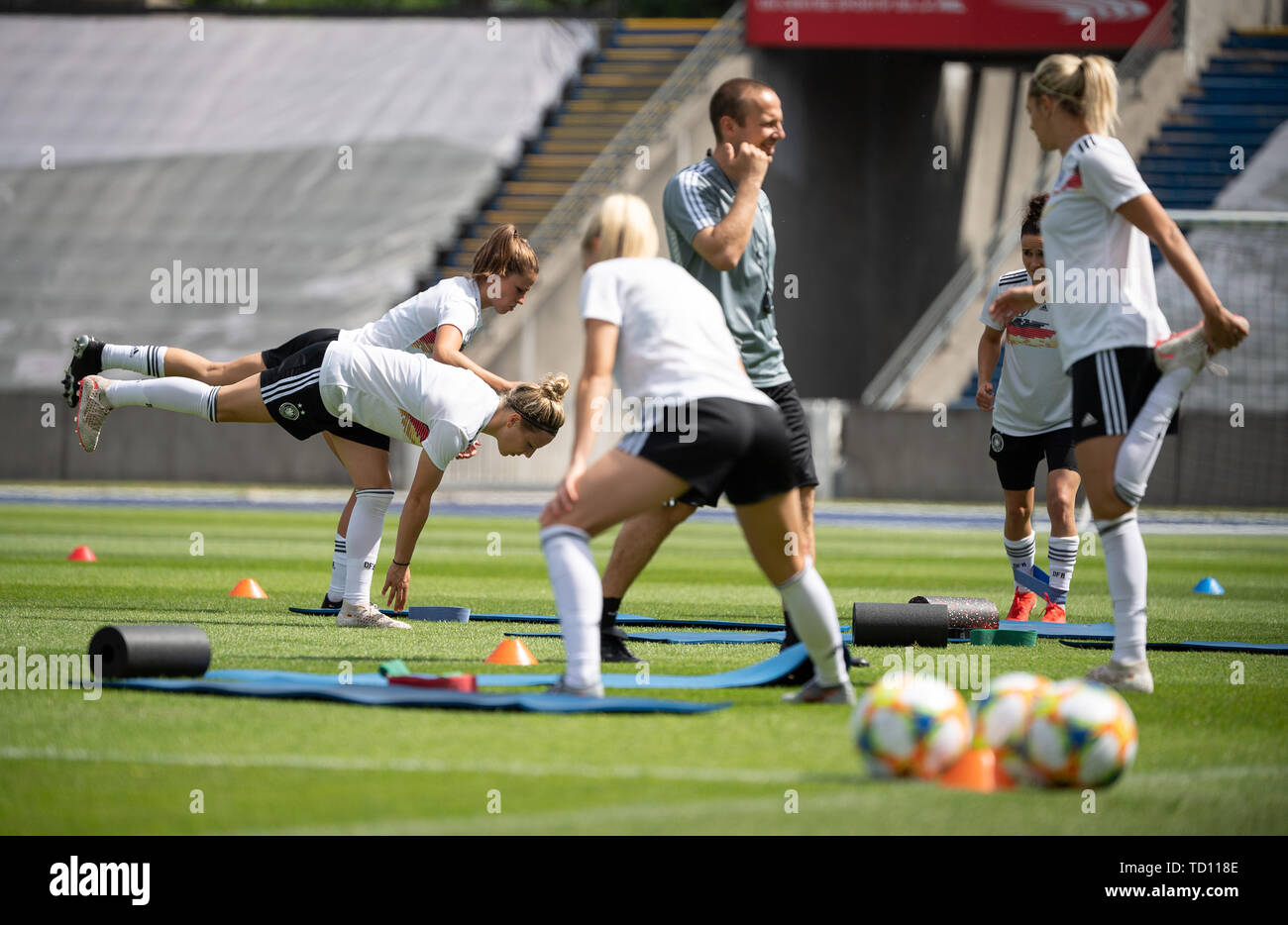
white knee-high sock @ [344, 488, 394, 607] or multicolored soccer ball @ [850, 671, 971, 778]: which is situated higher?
white knee-high sock @ [344, 488, 394, 607]

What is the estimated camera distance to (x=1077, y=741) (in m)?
4.53

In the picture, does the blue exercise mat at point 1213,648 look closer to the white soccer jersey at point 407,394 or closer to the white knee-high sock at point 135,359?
the white soccer jersey at point 407,394

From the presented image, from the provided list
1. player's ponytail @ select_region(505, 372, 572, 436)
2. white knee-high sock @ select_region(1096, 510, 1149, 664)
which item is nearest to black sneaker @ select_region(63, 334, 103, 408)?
player's ponytail @ select_region(505, 372, 572, 436)

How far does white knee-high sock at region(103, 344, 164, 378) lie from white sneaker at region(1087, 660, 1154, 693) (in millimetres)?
5406

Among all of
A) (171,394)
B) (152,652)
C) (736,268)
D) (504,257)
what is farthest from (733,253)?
(171,394)

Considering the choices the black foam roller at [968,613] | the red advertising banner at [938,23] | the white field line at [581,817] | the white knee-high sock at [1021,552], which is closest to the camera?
the white field line at [581,817]

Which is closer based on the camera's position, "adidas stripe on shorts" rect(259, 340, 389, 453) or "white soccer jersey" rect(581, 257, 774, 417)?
"white soccer jersey" rect(581, 257, 774, 417)

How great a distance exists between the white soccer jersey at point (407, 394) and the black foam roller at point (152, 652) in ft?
7.12

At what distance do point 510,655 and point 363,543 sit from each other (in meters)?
1.80

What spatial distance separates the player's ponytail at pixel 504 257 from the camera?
8.88 metres

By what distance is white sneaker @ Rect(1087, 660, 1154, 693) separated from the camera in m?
6.52

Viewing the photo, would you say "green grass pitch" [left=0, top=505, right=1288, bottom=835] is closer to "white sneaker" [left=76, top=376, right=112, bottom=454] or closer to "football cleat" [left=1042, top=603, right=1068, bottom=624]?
"football cleat" [left=1042, top=603, right=1068, bottom=624]

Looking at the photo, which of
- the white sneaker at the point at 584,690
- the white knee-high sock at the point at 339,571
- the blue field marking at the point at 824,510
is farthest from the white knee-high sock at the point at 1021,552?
the blue field marking at the point at 824,510
